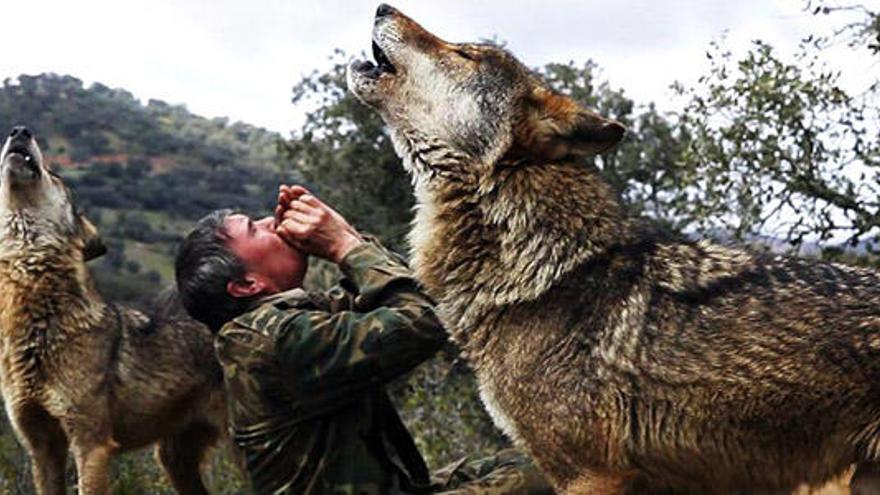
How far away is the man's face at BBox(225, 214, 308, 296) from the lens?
4891 millimetres

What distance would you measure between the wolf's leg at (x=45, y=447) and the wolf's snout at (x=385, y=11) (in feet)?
13.5

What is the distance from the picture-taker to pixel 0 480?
9180mm

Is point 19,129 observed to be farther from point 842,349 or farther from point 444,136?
point 842,349

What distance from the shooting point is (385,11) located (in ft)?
15.2

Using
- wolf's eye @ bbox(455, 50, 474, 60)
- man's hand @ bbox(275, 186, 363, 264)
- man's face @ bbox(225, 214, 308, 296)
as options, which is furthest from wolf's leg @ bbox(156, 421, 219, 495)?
wolf's eye @ bbox(455, 50, 474, 60)

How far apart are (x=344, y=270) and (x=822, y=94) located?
6.48 meters

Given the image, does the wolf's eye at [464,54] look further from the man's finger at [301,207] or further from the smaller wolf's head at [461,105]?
the man's finger at [301,207]

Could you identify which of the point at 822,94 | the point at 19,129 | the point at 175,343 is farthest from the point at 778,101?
the point at 19,129

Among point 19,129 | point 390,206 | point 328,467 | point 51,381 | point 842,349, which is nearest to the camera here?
point 842,349

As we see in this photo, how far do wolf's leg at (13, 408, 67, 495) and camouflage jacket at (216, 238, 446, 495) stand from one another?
3162 millimetres

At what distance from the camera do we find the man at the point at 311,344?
454 centimetres

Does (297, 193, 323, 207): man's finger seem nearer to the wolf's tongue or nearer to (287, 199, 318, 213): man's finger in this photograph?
(287, 199, 318, 213): man's finger

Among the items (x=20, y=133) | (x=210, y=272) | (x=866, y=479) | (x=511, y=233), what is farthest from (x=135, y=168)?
(x=866, y=479)

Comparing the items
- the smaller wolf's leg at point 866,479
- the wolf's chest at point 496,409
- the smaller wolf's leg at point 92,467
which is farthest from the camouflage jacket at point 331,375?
the smaller wolf's leg at point 92,467
